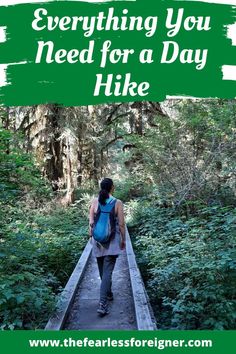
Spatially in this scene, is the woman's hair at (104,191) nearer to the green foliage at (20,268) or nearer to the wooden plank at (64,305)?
the green foliage at (20,268)

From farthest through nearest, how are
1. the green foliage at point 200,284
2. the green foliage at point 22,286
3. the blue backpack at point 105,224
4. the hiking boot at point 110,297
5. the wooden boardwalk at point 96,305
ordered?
the hiking boot at point 110,297
the blue backpack at point 105,224
the green foliage at point 200,284
the wooden boardwalk at point 96,305
the green foliage at point 22,286

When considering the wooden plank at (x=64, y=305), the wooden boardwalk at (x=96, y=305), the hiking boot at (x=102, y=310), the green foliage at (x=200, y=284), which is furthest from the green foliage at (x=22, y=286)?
the green foliage at (x=200, y=284)

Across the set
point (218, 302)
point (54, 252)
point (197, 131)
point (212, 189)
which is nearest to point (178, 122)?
point (197, 131)

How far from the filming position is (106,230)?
557 centimetres

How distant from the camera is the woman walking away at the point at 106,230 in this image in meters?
5.60

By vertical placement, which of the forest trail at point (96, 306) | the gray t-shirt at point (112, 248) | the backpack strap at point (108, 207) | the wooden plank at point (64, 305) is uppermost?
the backpack strap at point (108, 207)

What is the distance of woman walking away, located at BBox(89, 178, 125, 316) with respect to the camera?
5598 mm

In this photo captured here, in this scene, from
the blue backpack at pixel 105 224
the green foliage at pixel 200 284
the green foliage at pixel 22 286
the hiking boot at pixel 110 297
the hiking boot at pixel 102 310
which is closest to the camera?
the green foliage at pixel 22 286

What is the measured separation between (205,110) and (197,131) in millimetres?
637

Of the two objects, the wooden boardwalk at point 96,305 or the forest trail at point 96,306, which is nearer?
the wooden boardwalk at point 96,305

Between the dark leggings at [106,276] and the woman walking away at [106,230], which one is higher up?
the woman walking away at [106,230]

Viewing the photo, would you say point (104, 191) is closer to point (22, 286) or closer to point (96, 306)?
point (22, 286)

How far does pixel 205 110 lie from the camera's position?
11266 mm

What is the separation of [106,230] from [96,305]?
151 centimetres
